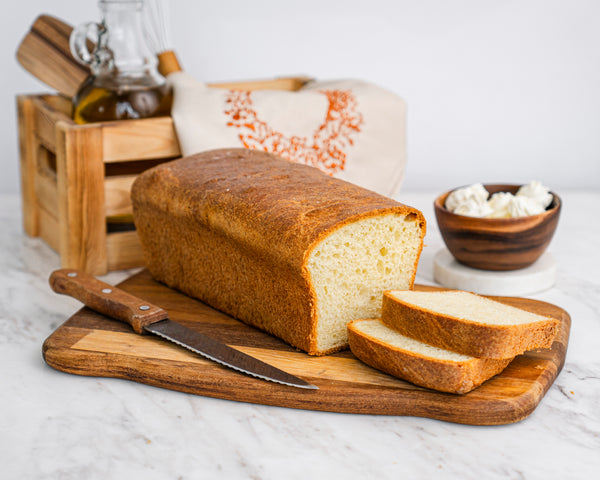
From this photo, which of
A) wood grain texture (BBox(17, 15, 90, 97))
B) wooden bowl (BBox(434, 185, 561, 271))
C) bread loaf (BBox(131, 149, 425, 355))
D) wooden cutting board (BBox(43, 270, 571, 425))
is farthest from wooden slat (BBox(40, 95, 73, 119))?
wooden bowl (BBox(434, 185, 561, 271))

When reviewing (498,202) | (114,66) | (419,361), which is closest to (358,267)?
(419,361)

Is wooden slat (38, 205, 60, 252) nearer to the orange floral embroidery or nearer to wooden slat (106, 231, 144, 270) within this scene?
wooden slat (106, 231, 144, 270)

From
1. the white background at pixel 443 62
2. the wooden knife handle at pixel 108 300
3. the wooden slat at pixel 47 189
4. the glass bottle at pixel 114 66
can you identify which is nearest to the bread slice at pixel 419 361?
the wooden knife handle at pixel 108 300

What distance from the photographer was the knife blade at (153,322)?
1.51 meters

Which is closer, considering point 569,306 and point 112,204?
point 569,306

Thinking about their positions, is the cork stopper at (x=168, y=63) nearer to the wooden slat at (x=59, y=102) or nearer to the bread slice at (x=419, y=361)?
the wooden slat at (x=59, y=102)

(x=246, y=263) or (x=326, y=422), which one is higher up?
(x=246, y=263)

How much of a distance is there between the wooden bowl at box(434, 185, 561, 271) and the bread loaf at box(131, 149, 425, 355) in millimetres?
307

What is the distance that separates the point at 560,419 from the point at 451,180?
6.97 feet

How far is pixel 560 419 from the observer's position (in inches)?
57.2

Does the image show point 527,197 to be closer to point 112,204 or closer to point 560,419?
point 560,419

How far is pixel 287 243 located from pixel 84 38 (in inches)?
42.7

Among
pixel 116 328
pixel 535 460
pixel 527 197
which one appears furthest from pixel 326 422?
pixel 527 197

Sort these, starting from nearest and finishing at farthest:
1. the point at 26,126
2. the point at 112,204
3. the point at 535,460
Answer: the point at 535,460 → the point at 112,204 → the point at 26,126
